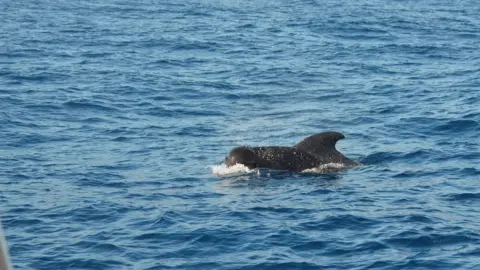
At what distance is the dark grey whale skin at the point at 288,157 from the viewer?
21.3 meters

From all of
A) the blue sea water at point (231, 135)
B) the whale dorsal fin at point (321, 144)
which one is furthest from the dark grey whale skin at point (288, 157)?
the blue sea water at point (231, 135)

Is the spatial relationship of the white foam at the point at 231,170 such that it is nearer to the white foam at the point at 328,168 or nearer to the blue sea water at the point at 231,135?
the blue sea water at the point at 231,135

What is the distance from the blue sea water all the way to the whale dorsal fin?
902 mm

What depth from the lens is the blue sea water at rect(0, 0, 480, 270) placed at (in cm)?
1595

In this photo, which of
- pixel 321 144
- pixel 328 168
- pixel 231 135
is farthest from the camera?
pixel 231 135

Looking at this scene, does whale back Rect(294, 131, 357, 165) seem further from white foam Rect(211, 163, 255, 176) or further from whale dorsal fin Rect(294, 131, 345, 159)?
white foam Rect(211, 163, 255, 176)

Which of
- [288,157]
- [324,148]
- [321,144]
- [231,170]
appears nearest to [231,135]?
[321,144]

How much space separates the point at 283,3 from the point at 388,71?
20808 millimetres

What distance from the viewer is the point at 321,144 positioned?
22.1m

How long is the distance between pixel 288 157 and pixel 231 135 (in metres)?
4.39

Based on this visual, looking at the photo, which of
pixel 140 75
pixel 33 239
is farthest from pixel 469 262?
pixel 140 75

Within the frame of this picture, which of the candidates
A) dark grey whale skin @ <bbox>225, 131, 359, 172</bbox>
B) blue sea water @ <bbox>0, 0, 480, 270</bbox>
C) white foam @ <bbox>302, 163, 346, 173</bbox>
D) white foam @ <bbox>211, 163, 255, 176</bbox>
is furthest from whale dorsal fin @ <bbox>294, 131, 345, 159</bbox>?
white foam @ <bbox>211, 163, 255, 176</bbox>

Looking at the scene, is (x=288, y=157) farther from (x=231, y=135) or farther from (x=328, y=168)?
(x=231, y=135)

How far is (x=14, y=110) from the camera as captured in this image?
28.4m
